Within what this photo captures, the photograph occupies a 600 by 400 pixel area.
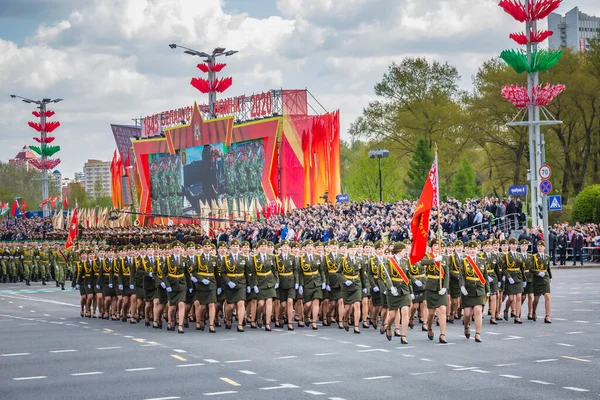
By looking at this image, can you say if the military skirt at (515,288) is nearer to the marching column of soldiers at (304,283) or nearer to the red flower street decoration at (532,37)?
the marching column of soldiers at (304,283)

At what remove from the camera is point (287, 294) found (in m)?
19.4

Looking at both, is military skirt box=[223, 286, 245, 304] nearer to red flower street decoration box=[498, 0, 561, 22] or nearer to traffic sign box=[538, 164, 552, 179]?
traffic sign box=[538, 164, 552, 179]

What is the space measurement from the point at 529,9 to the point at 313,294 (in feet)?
75.3

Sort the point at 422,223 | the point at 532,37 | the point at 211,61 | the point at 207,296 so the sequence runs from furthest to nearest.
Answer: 1. the point at 211,61
2. the point at 532,37
3. the point at 207,296
4. the point at 422,223

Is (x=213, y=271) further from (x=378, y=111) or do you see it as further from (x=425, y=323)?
(x=378, y=111)

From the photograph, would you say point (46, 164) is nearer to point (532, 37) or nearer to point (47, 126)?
point (47, 126)

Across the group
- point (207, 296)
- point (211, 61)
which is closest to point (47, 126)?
point (211, 61)

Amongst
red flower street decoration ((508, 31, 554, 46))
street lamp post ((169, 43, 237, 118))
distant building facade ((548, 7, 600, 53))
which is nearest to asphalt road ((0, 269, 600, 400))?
red flower street decoration ((508, 31, 554, 46))

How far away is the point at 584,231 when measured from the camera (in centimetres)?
3819

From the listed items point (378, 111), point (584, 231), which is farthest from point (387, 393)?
point (378, 111)

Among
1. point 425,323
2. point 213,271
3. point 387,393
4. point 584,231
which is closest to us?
point 387,393

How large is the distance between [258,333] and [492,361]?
19.8ft

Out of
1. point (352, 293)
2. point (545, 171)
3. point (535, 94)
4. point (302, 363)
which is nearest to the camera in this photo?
point (302, 363)

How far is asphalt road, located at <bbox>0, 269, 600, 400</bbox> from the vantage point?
448 inches
